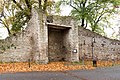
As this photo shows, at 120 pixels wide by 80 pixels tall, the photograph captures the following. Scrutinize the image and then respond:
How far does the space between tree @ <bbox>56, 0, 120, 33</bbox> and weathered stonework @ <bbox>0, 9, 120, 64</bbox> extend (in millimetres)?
5033

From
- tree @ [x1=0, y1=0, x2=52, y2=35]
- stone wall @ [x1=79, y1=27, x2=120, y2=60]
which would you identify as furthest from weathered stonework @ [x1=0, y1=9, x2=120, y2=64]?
tree @ [x1=0, y1=0, x2=52, y2=35]

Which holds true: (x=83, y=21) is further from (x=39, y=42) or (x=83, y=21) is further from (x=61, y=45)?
(x=39, y=42)

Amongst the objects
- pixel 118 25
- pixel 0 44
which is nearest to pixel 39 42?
pixel 0 44

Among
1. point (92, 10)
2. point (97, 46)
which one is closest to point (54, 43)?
point (97, 46)

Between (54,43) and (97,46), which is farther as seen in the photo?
(97,46)

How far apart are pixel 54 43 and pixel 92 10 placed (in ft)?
27.1

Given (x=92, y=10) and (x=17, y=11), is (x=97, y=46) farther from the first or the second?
(x=17, y=11)

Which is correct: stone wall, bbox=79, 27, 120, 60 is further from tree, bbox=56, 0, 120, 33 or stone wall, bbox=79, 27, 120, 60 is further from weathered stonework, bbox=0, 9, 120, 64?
tree, bbox=56, 0, 120, 33

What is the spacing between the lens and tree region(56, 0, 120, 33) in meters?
28.8

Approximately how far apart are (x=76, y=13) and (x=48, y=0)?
3.87 m

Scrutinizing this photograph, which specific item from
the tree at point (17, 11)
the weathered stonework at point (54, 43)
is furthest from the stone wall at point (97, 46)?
the tree at point (17, 11)

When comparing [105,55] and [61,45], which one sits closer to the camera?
[61,45]

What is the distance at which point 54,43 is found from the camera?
23.1 m

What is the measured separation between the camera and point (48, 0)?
3066cm
